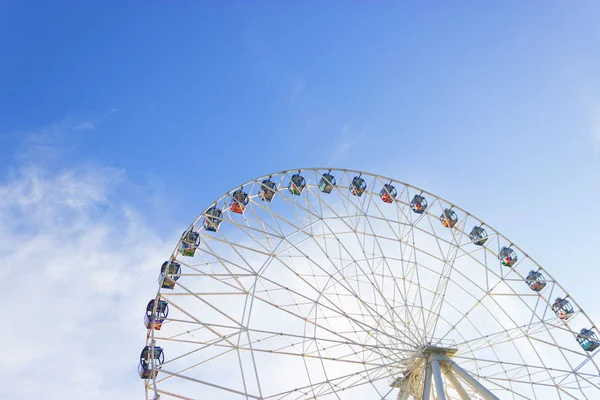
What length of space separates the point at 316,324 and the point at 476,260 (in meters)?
10.7

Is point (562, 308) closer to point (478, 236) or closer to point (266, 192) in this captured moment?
point (478, 236)

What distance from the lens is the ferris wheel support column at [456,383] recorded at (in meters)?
25.8

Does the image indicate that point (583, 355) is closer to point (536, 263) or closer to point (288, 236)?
point (536, 263)

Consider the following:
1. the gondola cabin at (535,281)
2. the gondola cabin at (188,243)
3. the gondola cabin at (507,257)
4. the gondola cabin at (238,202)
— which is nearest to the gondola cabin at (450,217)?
the gondola cabin at (507,257)

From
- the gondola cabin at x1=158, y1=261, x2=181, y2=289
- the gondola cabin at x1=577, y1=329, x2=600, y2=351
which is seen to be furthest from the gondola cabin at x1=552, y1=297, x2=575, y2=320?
the gondola cabin at x1=158, y1=261, x2=181, y2=289

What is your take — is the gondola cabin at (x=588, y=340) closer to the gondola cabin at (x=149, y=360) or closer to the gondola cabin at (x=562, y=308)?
the gondola cabin at (x=562, y=308)

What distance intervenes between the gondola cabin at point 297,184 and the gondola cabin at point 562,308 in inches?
617

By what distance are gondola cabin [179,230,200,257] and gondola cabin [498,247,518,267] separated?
683 inches

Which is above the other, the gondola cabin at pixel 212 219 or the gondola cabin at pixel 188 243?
the gondola cabin at pixel 212 219

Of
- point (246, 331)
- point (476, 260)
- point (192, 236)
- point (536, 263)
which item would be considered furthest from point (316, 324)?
point (536, 263)

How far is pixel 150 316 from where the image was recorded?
27.0 metres

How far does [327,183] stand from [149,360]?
1365cm

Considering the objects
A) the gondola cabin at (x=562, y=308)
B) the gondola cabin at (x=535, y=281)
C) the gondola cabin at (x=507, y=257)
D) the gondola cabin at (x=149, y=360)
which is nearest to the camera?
the gondola cabin at (x=149, y=360)

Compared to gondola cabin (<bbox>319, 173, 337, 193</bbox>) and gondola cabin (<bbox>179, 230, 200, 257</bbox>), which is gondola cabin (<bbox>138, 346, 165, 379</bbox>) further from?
gondola cabin (<bbox>319, 173, 337, 193</bbox>)
